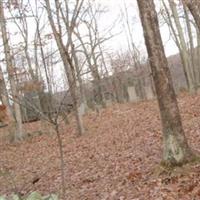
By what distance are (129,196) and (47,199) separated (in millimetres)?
1677

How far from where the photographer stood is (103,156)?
1250 cm

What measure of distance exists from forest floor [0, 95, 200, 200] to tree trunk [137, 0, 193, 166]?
13.6 inches

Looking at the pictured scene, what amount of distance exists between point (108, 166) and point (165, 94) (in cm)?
311

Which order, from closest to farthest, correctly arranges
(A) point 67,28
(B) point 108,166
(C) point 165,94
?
1. (C) point 165,94
2. (B) point 108,166
3. (A) point 67,28

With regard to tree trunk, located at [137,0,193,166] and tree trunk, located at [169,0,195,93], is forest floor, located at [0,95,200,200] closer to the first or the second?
tree trunk, located at [137,0,193,166]

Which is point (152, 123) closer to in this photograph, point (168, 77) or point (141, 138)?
point (141, 138)

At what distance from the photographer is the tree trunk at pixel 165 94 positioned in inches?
333

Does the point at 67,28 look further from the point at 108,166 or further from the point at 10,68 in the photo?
the point at 108,166

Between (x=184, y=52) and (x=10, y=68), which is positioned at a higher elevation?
(x=10, y=68)

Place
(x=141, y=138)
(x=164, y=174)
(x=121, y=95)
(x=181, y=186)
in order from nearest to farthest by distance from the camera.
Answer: (x=181, y=186) < (x=164, y=174) < (x=141, y=138) < (x=121, y=95)

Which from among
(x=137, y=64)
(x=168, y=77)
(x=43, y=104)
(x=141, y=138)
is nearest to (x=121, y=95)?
(x=137, y=64)

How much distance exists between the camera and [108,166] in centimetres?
1084

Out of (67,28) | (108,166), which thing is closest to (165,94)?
(108,166)

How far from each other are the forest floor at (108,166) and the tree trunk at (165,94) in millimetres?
345
